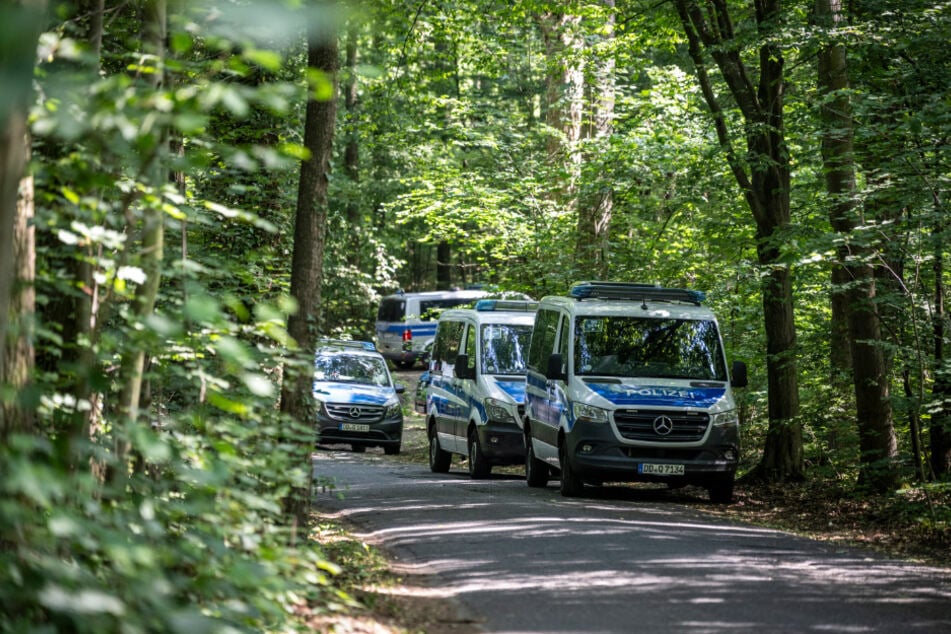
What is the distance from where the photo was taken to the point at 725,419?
1474 cm

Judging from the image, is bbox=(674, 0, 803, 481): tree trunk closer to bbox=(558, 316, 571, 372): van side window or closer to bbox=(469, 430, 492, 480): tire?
bbox=(558, 316, 571, 372): van side window

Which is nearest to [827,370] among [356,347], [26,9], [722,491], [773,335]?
[773,335]

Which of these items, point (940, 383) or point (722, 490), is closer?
point (940, 383)

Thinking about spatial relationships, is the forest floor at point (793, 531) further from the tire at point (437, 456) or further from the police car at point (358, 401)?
the police car at point (358, 401)

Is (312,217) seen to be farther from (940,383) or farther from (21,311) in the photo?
(940,383)

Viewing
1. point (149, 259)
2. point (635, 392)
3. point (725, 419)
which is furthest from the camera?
point (725, 419)

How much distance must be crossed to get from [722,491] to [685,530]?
3.82m

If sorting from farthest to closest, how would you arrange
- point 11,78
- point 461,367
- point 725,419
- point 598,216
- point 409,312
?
point 409,312, point 598,216, point 461,367, point 725,419, point 11,78

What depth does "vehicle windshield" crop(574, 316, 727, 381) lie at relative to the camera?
1512 cm

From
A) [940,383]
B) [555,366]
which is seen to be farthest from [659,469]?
[940,383]

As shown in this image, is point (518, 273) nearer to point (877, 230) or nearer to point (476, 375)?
point (476, 375)

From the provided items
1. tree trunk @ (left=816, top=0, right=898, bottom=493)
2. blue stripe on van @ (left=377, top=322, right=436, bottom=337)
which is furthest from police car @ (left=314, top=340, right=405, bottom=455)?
blue stripe on van @ (left=377, top=322, right=436, bottom=337)

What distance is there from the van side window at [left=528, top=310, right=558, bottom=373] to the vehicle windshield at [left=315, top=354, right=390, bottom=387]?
292 inches

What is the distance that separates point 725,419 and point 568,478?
207 centimetres
